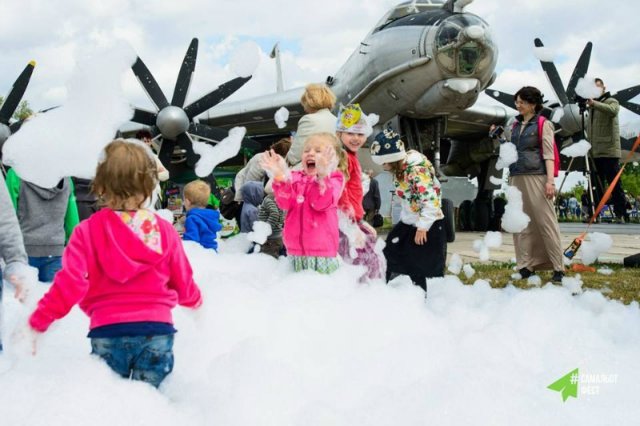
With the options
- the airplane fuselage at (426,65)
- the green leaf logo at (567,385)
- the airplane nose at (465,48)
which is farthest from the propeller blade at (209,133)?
the green leaf logo at (567,385)

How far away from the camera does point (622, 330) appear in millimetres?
3797

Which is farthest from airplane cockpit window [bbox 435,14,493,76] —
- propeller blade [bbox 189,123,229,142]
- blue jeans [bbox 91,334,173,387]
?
blue jeans [bbox 91,334,173,387]

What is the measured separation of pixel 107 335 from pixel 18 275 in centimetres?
70

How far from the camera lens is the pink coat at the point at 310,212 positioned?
3564mm

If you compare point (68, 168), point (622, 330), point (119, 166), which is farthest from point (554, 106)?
point (119, 166)

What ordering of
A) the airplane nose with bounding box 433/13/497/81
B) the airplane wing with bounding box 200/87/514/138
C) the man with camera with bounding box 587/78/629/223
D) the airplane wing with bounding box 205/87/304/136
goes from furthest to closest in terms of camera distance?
the airplane wing with bounding box 205/87/304/136 → the airplane wing with bounding box 200/87/514/138 → the airplane nose with bounding box 433/13/497/81 → the man with camera with bounding box 587/78/629/223

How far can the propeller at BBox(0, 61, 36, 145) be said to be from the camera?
1077 cm

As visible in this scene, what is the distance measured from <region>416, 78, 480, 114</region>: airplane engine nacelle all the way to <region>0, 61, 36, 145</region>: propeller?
7.13 meters

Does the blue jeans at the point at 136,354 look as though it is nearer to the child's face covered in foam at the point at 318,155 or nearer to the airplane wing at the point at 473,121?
the child's face covered in foam at the point at 318,155

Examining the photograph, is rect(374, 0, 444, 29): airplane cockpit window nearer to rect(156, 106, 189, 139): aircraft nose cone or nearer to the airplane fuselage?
the airplane fuselage

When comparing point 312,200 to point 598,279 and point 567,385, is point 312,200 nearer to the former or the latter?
point 567,385

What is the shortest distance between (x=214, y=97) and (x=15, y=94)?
3.86m

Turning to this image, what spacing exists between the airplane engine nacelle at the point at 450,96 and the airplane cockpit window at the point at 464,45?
7.2 inches

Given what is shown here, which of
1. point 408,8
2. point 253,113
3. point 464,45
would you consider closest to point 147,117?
point 253,113
